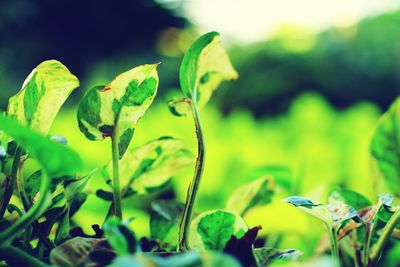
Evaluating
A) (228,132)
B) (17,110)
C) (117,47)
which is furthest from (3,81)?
(17,110)

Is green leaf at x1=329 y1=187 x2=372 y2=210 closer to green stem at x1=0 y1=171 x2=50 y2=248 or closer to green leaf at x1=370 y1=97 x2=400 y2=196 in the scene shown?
green leaf at x1=370 y1=97 x2=400 y2=196

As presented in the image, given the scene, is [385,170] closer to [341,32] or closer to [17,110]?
[17,110]

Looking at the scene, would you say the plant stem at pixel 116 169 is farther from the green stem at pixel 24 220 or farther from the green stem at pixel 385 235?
the green stem at pixel 385 235

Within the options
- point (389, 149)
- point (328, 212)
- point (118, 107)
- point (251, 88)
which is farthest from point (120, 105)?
point (251, 88)

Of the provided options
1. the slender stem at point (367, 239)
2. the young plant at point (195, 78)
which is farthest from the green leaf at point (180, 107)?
the slender stem at point (367, 239)

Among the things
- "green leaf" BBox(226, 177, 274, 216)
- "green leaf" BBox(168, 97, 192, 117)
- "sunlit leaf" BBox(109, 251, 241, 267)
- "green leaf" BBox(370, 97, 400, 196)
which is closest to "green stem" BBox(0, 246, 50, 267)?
"sunlit leaf" BBox(109, 251, 241, 267)

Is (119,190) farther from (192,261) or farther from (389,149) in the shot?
(389,149)
